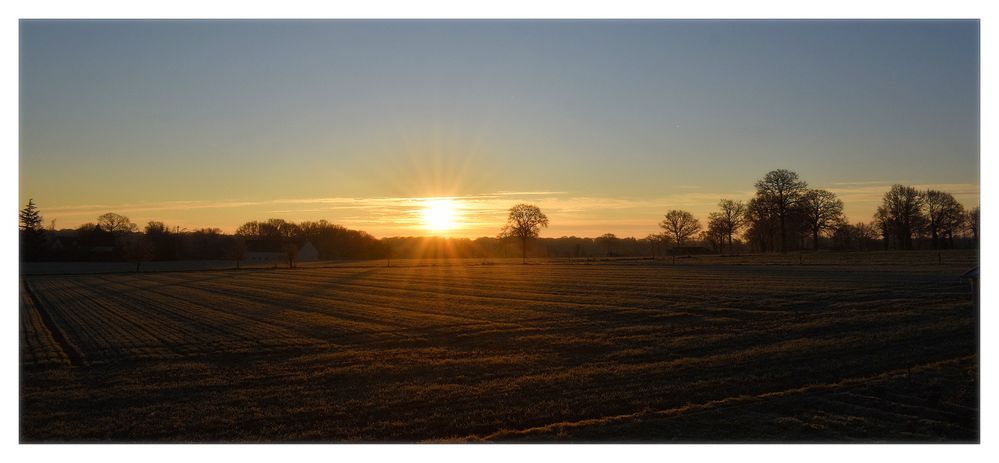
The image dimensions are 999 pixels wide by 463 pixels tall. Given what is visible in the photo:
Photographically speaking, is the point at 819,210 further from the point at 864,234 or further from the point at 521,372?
the point at 521,372

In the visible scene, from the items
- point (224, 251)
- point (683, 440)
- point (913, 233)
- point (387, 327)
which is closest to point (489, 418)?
point (683, 440)

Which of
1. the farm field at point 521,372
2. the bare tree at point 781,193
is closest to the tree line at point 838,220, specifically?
the bare tree at point 781,193

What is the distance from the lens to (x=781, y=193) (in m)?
84.4

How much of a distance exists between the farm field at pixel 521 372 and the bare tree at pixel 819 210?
173ft

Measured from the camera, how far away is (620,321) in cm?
2852

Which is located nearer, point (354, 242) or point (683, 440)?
point (683, 440)

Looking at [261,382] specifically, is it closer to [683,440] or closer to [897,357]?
[683,440]

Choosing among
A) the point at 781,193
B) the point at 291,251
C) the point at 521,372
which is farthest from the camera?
the point at 291,251

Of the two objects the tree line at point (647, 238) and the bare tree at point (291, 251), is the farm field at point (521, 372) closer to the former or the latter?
the tree line at point (647, 238)

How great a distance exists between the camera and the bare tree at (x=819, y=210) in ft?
282

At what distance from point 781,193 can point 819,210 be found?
7.33 meters

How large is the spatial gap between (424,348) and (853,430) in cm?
1322

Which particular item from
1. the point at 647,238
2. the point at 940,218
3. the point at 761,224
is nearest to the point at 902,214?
the point at 940,218

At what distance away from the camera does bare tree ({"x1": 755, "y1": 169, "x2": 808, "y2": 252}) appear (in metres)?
82.1
